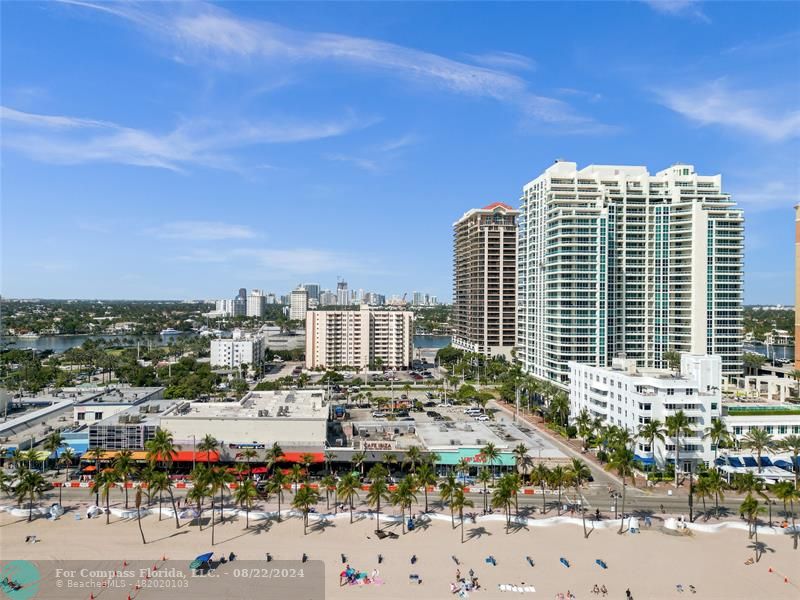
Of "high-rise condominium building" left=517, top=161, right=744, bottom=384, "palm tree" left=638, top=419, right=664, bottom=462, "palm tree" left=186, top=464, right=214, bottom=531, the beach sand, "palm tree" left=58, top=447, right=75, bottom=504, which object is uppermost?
"high-rise condominium building" left=517, top=161, right=744, bottom=384

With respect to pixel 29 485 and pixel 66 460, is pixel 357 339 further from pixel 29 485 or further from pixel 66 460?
pixel 29 485

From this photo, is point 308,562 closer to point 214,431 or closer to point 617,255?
point 214,431

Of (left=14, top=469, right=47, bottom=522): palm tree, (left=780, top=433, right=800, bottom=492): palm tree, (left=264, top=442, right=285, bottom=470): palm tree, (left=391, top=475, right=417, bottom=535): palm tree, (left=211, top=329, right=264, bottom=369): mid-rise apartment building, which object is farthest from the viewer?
(left=211, top=329, right=264, bottom=369): mid-rise apartment building

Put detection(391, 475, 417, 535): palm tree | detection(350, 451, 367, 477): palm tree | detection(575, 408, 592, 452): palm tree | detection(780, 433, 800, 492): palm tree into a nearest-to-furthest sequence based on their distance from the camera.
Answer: detection(391, 475, 417, 535): palm tree, detection(780, 433, 800, 492): palm tree, detection(350, 451, 367, 477): palm tree, detection(575, 408, 592, 452): palm tree

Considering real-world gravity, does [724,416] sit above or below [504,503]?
above

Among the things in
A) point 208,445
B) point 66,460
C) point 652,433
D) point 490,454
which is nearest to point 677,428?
point 652,433

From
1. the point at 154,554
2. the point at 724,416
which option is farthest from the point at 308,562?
the point at 724,416

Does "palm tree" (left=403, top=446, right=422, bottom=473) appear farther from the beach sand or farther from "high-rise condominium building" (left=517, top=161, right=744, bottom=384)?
"high-rise condominium building" (left=517, top=161, right=744, bottom=384)

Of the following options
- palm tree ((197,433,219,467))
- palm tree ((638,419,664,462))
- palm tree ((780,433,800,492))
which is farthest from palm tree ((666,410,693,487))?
palm tree ((197,433,219,467))
